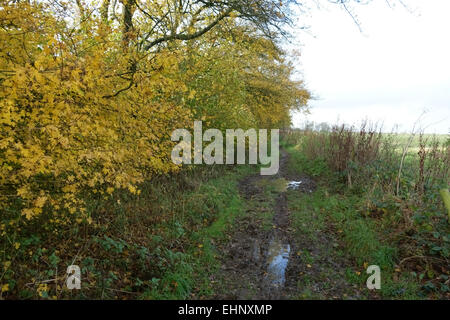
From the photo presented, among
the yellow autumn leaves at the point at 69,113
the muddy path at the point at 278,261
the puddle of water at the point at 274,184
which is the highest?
the yellow autumn leaves at the point at 69,113

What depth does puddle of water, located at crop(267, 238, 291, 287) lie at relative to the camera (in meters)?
4.37

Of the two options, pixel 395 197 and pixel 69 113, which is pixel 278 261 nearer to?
pixel 395 197

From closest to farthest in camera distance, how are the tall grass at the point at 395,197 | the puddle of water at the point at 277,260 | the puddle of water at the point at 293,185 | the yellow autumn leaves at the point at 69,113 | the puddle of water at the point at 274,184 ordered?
1. the yellow autumn leaves at the point at 69,113
2. the puddle of water at the point at 277,260
3. the tall grass at the point at 395,197
4. the puddle of water at the point at 274,184
5. the puddle of water at the point at 293,185

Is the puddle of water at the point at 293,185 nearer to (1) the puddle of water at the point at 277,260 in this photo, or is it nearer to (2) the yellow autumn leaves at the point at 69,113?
(1) the puddle of water at the point at 277,260

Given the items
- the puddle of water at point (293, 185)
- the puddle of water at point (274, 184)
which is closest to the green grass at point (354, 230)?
the puddle of water at point (293, 185)

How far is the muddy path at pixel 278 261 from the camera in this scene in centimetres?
407

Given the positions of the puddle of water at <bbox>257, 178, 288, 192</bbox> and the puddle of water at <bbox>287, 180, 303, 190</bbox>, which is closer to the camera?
the puddle of water at <bbox>257, 178, 288, 192</bbox>

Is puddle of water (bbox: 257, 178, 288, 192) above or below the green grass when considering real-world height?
above

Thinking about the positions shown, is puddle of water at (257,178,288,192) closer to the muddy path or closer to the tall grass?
the tall grass

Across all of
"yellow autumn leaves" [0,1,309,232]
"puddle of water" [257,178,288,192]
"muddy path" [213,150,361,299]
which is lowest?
"muddy path" [213,150,361,299]

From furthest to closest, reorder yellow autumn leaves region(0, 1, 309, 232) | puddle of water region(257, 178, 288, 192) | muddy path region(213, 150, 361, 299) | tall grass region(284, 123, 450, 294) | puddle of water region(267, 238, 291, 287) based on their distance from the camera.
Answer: puddle of water region(257, 178, 288, 192) < tall grass region(284, 123, 450, 294) < puddle of water region(267, 238, 291, 287) < muddy path region(213, 150, 361, 299) < yellow autumn leaves region(0, 1, 309, 232)

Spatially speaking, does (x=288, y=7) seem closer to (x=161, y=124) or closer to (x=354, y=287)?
(x=161, y=124)

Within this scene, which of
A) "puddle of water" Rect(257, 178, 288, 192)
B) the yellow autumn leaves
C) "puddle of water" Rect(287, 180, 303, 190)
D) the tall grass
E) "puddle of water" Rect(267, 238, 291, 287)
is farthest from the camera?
"puddle of water" Rect(287, 180, 303, 190)

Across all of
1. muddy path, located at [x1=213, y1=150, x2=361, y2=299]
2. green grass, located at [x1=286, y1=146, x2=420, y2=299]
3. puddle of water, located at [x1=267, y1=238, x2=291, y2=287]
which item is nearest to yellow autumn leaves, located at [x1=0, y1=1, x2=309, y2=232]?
muddy path, located at [x1=213, y1=150, x2=361, y2=299]
